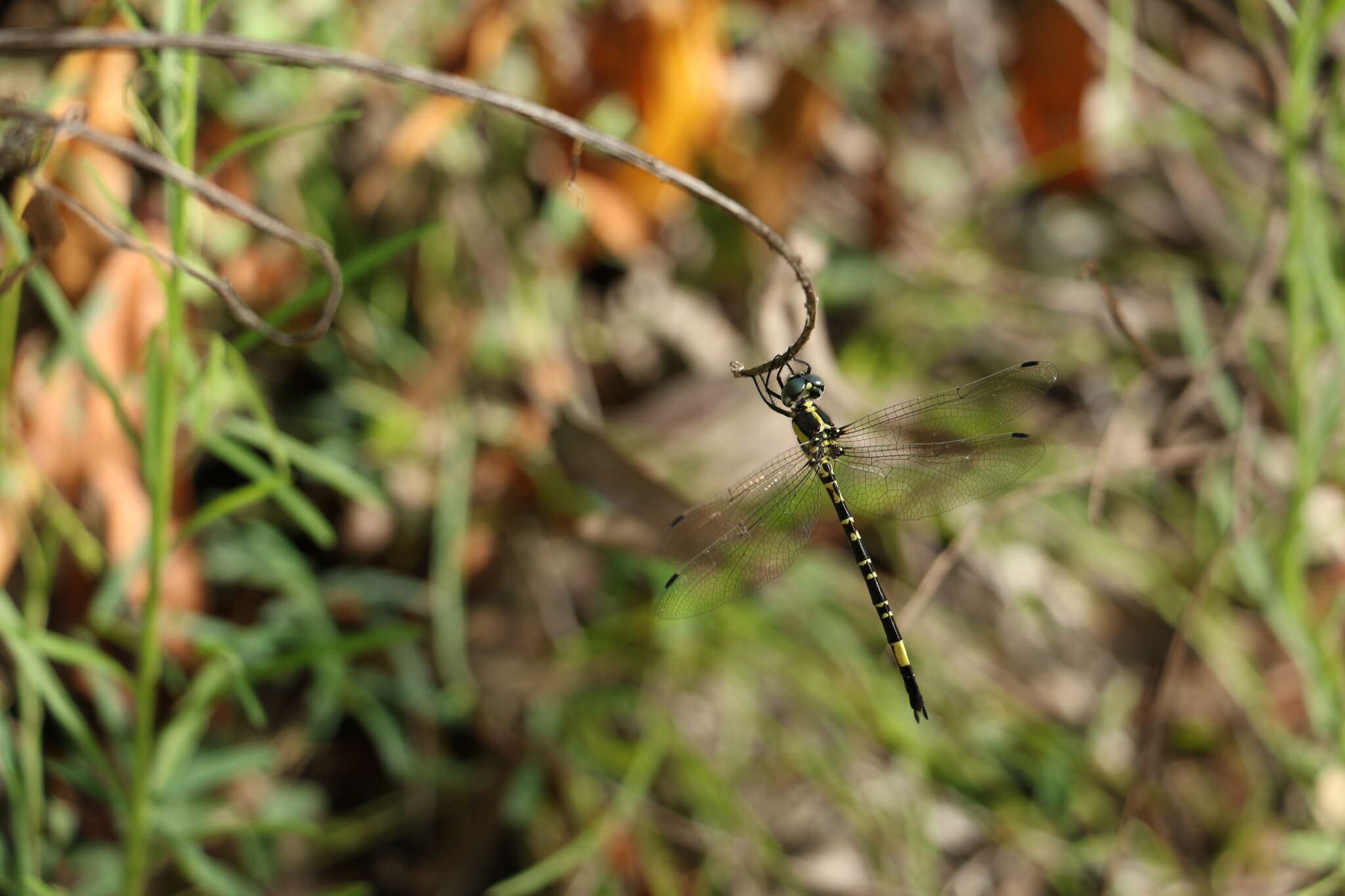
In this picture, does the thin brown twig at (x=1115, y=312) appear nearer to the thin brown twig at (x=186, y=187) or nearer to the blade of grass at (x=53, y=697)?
the thin brown twig at (x=186, y=187)

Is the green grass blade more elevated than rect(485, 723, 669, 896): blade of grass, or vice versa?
the green grass blade

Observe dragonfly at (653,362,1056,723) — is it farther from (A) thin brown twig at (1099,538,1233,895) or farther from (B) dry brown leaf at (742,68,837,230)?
(B) dry brown leaf at (742,68,837,230)

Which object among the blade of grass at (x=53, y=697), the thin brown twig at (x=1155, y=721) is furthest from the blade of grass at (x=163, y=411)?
the thin brown twig at (x=1155, y=721)

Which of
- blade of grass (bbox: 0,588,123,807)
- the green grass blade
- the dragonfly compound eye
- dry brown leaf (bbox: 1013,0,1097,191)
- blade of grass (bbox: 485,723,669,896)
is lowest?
blade of grass (bbox: 0,588,123,807)

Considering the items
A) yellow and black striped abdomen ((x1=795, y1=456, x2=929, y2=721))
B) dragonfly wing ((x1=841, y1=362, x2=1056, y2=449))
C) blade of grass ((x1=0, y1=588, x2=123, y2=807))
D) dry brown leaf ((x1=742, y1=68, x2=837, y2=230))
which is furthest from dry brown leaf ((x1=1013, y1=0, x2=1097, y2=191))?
blade of grass ((x1=0, y1=588, x2=123, y2=807))

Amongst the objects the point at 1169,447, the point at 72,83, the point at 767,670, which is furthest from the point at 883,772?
the point at 72,83

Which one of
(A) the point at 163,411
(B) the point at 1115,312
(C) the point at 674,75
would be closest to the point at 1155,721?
(B) the point at 1115,312

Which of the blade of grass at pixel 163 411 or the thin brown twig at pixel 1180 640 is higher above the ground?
the thin brown twig at pixel 1180 640
